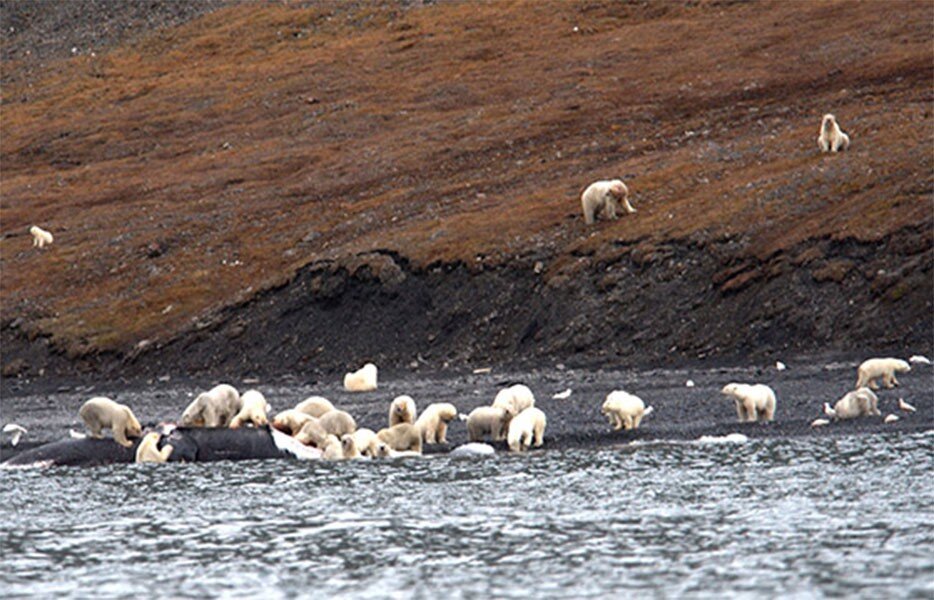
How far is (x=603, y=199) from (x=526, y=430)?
81.2 ft

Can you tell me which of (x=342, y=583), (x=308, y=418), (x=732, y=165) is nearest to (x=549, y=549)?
(x=342, y=583)

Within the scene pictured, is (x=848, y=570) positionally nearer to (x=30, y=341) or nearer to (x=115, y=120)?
(x=30, y=341)

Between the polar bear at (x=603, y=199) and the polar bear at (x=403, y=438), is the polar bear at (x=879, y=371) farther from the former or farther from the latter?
the polar bear at (x=603, y=199)

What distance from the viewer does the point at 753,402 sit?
101ft

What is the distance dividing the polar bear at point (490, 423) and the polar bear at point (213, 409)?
4471 millimetres

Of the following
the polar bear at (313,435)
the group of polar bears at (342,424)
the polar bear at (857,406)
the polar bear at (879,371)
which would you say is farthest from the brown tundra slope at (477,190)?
the polar bear at (313,435)

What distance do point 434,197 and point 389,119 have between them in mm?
19711

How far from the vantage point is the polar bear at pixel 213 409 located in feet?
103

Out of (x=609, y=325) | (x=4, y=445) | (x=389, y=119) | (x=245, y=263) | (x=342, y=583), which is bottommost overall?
(x=342, y=583)

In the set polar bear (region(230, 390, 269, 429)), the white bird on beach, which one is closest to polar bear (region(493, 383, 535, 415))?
polar bear (region(230, 390, 269, 429))

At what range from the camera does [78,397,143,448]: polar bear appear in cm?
2966

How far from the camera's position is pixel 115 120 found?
9612 centimetres

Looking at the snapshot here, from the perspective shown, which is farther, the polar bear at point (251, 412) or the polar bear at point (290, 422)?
the polar bear at point (290, 422)

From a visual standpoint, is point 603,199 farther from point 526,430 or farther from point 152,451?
point 152,451
